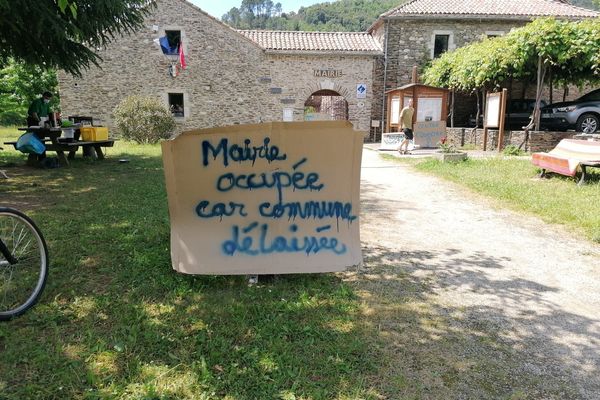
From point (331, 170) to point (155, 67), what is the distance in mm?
20753

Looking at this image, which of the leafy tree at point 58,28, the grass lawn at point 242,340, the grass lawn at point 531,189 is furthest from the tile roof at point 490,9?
the grass lawn at point 242,340

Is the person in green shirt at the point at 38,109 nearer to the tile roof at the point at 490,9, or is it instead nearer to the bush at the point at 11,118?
the tile roof at the point at 490,9

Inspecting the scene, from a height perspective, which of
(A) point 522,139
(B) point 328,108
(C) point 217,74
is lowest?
(A) point 522,139

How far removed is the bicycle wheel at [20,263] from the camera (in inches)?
122

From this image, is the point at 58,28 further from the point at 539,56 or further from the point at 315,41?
the point at 315,41

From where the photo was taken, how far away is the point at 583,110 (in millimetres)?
14891

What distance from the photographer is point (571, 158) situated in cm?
825

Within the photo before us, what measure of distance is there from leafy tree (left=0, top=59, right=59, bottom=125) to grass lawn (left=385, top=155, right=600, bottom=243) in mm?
27643

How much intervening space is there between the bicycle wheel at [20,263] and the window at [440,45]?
22.9 metres

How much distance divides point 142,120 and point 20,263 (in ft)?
47.2

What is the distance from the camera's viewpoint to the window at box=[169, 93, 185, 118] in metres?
22.5

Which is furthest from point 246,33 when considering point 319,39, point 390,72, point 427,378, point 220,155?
point 427,378

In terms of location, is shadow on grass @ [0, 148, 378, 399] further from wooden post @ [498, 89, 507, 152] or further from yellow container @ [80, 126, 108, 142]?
wooden post @ [498, 89, 507, 152]

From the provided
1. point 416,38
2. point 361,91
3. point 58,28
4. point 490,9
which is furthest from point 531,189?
point 490,9
